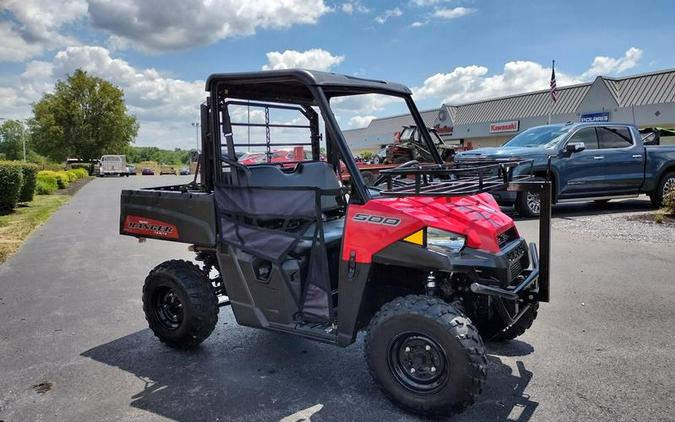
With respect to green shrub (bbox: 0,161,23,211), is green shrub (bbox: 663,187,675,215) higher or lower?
lower

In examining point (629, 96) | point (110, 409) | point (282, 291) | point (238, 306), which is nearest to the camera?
point (110, 409)

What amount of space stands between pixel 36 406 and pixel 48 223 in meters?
10.8

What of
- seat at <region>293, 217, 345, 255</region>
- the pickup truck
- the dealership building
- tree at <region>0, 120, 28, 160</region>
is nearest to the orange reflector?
seat at <region>293, 217, 345, 255</region>

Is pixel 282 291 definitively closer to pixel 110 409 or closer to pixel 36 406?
pixel 110 409

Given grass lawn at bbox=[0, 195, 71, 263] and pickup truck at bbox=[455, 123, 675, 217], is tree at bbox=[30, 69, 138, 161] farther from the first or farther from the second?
pickup truck at bbox=[455, 123, 675, 217]

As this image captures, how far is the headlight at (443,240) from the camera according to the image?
10.6ft

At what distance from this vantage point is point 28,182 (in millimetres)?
16922

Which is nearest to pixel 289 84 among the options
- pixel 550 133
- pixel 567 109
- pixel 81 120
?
pixel 550 133

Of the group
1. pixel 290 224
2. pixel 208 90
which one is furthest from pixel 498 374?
pixel 208 90

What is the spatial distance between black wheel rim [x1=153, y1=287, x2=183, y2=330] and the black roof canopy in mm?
1786

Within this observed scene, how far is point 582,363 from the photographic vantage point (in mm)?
4012

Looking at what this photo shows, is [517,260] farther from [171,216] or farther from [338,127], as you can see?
[171,216]

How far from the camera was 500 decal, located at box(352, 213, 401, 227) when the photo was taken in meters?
3.22

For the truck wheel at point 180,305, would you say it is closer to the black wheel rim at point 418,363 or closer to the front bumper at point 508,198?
the black wheel rim at point 418,363
